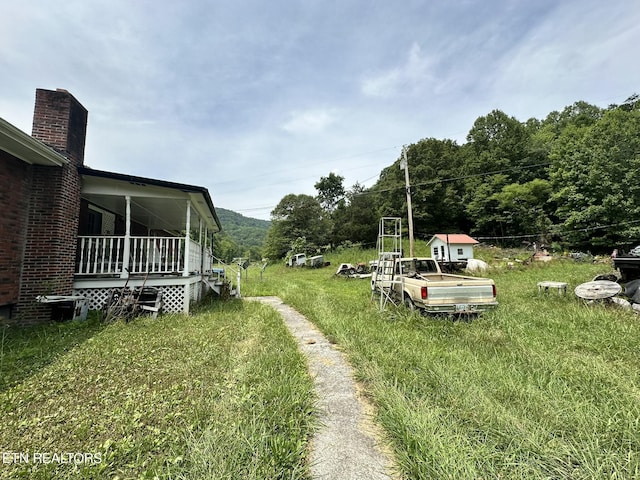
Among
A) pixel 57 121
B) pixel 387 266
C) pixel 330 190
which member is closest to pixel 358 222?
pixel 330 190

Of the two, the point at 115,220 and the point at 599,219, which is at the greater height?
the point at 599,219

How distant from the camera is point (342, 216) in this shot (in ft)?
120

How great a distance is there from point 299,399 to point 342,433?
1.96 ft

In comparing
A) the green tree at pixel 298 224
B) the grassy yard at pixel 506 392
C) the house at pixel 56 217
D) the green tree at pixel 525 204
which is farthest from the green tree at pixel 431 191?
the house at pixel 56 217

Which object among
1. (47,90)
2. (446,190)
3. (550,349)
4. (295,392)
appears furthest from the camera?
(446,190)

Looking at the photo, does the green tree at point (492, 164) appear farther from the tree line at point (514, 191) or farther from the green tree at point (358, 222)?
the green tree at point (358, 222)

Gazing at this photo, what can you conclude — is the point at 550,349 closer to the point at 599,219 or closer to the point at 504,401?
the point at 504,401

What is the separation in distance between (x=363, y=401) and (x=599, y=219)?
29.0 metres

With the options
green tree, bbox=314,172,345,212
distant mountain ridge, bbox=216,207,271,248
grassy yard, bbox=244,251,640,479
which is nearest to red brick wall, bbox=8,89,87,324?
grassy yard, bbox=244,251,640,479

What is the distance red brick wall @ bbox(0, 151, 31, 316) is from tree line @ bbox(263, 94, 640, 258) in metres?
18.8

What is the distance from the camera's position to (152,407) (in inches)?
109

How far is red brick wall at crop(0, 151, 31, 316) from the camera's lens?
210 inches

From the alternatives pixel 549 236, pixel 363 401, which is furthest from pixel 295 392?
pixel 549 236

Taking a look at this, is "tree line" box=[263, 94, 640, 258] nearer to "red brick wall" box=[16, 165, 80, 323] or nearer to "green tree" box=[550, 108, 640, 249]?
"green tree" box=[550, 108, 640, 249]
